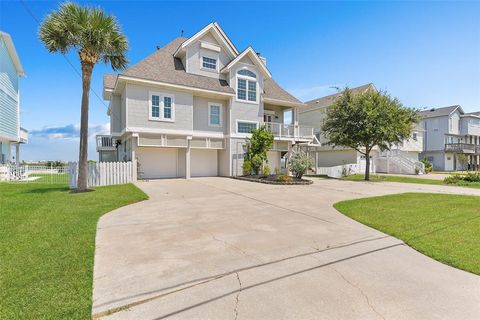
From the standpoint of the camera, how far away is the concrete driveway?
290 cm

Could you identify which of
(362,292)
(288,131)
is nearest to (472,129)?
(288,131)

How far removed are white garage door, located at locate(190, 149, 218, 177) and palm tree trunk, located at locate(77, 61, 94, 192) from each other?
29.9 feet

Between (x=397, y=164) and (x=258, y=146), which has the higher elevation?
(x=258, y=146)

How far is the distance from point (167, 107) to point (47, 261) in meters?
14.8

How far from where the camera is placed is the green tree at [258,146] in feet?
59.8

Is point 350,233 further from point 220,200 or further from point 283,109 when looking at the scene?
point 283,109

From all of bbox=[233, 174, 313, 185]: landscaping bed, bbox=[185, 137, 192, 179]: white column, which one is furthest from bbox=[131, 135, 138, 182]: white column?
bbox=[233, 174, 313, 185]: landscaping bed

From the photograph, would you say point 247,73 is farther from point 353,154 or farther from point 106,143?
→ point 353,154

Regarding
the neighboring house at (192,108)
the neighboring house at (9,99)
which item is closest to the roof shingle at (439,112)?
the neighboring house at (192,108)

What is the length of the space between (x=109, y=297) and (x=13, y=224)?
486 centimetres

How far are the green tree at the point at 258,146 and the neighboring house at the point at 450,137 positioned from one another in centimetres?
3650

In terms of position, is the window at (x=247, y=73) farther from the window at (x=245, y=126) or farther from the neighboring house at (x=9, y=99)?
the neighboring house at (x=9, y=99)

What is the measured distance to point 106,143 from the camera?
22516mm

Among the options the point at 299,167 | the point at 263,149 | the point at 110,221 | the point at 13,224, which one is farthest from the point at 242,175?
the point at 13,224
